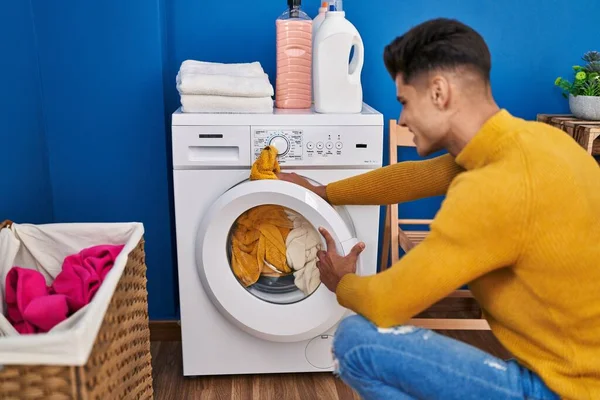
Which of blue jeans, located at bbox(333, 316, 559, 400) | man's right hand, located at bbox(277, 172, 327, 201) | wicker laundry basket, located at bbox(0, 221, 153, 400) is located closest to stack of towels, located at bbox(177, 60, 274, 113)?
man's right hand, located at bbox(277, 172, 327, 201)

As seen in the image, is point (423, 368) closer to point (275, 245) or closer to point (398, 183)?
point (398, 183)

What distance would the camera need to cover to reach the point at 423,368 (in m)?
1.26

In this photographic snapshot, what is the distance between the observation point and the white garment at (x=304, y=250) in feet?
6.34

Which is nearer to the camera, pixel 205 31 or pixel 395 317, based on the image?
pixel 395 317

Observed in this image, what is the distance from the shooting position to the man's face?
4.09 ft

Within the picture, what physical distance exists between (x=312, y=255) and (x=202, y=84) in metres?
0.63

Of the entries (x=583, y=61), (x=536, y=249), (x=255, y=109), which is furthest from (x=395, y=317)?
(x=583, y=61)

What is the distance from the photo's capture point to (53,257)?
5.44 feet

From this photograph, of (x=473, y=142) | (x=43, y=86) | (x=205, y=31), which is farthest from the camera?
(x=205, y=31)

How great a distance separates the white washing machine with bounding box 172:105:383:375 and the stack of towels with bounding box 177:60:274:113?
44 mm

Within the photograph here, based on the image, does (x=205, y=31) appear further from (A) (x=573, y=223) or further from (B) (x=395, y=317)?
(A) (x=573, y=223)

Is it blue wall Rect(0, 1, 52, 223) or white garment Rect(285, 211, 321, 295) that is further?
white garment Rect(285, 211, 321, 295)

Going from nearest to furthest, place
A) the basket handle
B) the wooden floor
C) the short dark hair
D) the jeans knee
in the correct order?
the short dark hair
the jeans knee
the basket handle
the wooden floor

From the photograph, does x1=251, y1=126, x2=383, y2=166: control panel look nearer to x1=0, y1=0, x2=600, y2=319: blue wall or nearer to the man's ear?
x1=0, y1=0, x2=600, y2=319: blue wall
